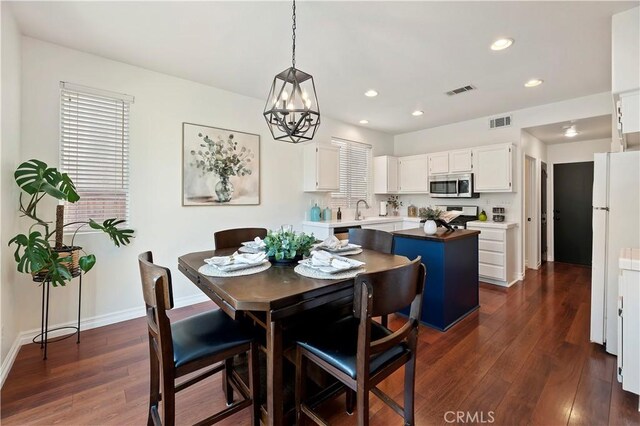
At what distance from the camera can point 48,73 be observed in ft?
8.46

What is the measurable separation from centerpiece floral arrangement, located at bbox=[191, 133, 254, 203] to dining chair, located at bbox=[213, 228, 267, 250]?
3.96 ft

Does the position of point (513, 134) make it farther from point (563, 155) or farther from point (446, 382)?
point (446, 382)

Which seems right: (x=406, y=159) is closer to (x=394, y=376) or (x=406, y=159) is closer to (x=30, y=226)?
(x=394, y=376)

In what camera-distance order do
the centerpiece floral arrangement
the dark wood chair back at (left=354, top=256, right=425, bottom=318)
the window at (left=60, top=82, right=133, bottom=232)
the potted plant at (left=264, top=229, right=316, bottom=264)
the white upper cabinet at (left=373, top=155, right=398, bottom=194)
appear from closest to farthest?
1. the dark wood chair back at (left=354, top=256, right=425, bottom=318)
2. the potted plant at (left=264, top=229, right=316, bottom=264)
3. the window at (left=60, top=82, right=133, bottom=232)
4. the centerpiece floral arrangement
5. the white upper cabinet at (left=373, top=155, right=398, bottom=194)

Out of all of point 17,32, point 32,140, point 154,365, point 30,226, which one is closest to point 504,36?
point 154,365

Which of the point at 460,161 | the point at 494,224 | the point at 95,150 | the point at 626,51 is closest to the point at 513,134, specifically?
the point at 460,161

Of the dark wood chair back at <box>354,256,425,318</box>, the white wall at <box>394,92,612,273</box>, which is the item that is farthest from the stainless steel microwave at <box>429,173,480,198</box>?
the dark wood chair back at <box>354,256,425,318</box>

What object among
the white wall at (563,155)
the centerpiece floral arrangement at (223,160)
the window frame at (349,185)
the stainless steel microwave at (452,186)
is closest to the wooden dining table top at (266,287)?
the centerpiece floral arrangement at (223,160)

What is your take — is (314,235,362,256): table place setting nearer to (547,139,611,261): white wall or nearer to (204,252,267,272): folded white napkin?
(204,252,267,272): folded white napkin

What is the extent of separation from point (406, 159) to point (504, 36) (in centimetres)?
317

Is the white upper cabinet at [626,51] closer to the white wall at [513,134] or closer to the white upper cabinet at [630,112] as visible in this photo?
the white upper cabinet at [630,112]

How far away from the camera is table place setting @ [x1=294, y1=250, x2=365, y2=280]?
1.52 metres

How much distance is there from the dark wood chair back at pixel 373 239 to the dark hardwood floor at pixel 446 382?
3.07 ft

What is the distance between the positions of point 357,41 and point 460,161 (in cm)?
309
